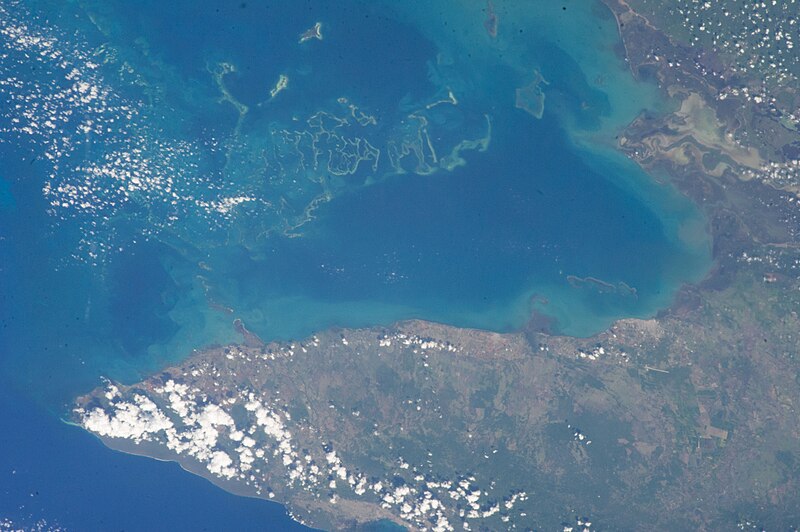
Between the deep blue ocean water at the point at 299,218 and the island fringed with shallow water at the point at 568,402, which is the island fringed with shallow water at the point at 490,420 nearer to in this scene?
the island fringed with shallow water at the point at 568,402

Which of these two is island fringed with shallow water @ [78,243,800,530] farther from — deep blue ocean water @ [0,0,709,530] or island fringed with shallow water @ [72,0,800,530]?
deep blue ocean water @ [0,0,709,530]

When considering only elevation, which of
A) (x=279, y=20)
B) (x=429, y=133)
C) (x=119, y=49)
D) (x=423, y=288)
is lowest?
(x=423, y=288)

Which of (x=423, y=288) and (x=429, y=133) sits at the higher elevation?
(x=429, y=133)

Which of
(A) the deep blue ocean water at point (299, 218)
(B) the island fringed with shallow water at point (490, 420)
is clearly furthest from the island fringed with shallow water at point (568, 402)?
(A) the deep blue ocean water at point (299, 218)

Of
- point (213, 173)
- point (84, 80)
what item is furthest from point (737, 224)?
point (84, 80)

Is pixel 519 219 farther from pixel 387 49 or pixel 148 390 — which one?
pixel 148 390

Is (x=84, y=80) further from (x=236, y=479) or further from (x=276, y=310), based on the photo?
(x=236, y=479)
